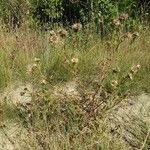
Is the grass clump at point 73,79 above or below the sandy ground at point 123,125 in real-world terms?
above

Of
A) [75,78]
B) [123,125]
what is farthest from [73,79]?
[123,125]

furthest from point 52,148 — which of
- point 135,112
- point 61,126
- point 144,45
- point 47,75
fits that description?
point 144,45

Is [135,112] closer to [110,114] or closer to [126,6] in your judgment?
[110,114]

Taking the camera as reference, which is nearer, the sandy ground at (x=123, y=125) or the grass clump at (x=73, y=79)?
the grass clump at (x=73, y=79)

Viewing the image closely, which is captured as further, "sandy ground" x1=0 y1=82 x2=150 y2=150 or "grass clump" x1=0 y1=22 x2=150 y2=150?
"sandy ground" x1=0 y1=82 x2=150 y2=150

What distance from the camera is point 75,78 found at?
4.65 metres

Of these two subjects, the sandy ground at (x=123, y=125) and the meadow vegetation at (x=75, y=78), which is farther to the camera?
the sandy ground at (x=123, y=125)

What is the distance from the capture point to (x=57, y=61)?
508cm

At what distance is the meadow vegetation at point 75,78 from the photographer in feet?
12.7

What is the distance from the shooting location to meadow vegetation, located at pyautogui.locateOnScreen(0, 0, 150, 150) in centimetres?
388

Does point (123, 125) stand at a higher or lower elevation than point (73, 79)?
lower

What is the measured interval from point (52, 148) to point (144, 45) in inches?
92.5

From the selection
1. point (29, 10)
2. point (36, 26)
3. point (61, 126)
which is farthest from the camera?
point (29, 10)

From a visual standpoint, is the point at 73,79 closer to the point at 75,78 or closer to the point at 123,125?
the point at 75,78
